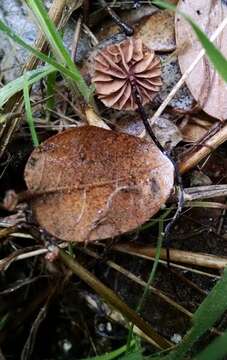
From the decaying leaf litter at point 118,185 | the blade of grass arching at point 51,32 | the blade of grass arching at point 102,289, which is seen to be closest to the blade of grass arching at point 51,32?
the blade of grass arching at point 51,32

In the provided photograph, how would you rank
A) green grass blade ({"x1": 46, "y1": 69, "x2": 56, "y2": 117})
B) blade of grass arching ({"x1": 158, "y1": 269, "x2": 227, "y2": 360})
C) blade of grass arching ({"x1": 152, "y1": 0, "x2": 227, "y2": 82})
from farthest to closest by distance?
green grass blade ({"x1": 46, "y1": 69, "x2": 56, "y2": 117}), blade of grass arching ({"x1": 158, "y1": 269, "x2": 227, "y2": 360}), blade of grass arching ({"x1": 152, "y1": 0, "x2": 227, "y2": 82})

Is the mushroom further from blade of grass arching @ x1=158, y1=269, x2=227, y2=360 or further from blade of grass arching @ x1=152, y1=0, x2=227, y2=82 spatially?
blade of grass arching @ x1=158, y1=269, x2=227, y2=360

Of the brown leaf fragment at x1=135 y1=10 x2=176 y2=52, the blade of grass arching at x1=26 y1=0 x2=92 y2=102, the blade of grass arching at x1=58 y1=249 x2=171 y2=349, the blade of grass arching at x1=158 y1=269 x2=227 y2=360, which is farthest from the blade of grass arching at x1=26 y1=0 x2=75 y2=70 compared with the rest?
the blade of grass arching at x1=158 y1=269 x2=227 y2=360

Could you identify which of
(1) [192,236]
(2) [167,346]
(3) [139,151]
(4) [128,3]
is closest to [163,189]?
(3) [139,151]

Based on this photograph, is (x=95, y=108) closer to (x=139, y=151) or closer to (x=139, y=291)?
(x=139, y=151)

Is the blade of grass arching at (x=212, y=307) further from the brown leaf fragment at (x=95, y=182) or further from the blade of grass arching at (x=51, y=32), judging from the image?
the blade of grass arching at (x=51, y=32)

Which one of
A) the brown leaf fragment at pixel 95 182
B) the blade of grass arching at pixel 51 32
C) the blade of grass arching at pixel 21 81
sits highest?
the blade of grass arching at pixel 51 32

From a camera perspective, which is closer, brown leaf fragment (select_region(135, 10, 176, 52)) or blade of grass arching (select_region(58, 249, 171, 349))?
blade of grass arching (select_region(58, 249, 171, 349))

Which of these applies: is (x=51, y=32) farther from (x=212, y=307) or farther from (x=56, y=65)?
(x=212, y=307)

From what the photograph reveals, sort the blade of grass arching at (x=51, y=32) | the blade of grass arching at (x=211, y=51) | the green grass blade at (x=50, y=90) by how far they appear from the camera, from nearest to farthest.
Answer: the blade of grass arching at (x=211, y=51)
the blade of grass arching at (x=51, y=32)
the green grass blade at (x=50, y=90)
